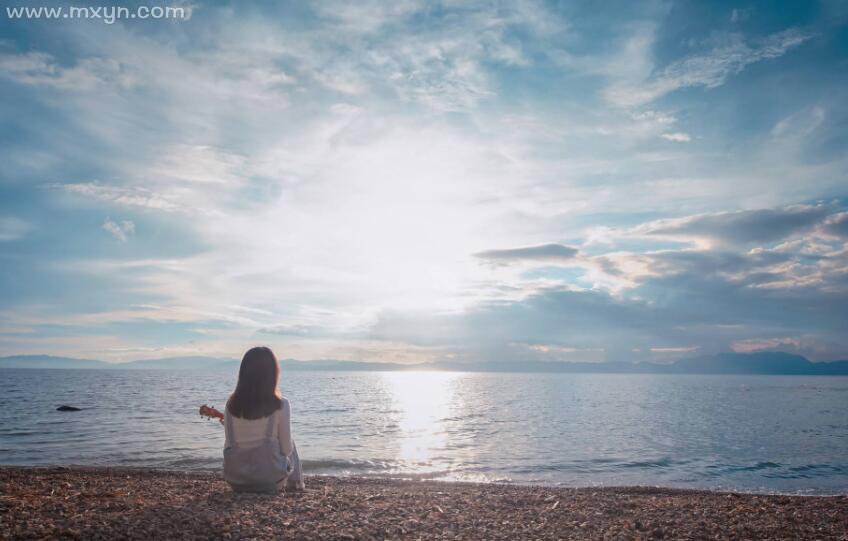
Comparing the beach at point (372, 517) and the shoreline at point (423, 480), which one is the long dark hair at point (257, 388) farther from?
the shoreline at point (423, 480)

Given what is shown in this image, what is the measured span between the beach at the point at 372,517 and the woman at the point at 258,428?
0.36 metres

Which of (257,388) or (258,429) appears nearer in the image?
(257,388)

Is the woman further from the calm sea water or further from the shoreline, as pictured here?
the calm sea water

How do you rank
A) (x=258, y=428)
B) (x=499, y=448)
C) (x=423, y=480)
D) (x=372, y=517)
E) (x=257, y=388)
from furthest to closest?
(x=499, y=448), (x=423, y=480), (x=258, y=428), (x=257, y=388), (x=372, y=517)

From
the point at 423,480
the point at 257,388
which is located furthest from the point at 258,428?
the point at 423,480

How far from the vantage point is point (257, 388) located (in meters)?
10.0

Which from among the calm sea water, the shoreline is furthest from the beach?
the calm sea water

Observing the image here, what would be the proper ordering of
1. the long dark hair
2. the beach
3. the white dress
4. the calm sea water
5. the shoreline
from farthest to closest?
1. the calm sea water
2. the shoreline
3. the white dress
4. the long dark hair
5. the beach

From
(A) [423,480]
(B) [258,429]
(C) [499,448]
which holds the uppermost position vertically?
(B) [258,429]

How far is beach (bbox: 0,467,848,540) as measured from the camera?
7.91 meters

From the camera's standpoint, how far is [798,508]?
13.2 meters

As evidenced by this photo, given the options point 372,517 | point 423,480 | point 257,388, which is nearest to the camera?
point 372,517

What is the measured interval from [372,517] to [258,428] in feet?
8.88

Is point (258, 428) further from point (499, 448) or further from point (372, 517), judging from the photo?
point (499, 448)
